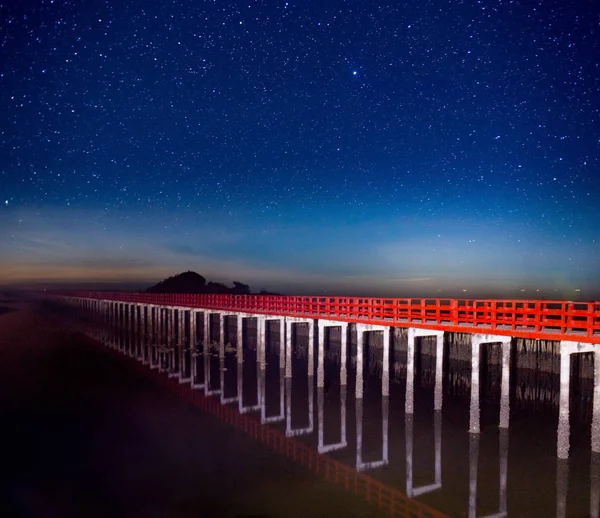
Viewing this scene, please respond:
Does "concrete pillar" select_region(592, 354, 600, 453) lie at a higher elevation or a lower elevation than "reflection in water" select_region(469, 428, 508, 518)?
higher

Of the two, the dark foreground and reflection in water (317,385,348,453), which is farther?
reflection in water (317,385,348,453)

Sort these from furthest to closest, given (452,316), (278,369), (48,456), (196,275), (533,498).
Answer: (196,275) < (278,369) < (452,316) < (48,456) < (533,498)

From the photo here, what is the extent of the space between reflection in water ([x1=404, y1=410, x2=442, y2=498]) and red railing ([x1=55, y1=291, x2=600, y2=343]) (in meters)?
3.00

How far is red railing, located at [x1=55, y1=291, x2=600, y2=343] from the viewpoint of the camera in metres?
12.4

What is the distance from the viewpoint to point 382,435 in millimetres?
14734

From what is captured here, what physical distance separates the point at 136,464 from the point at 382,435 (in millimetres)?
6800

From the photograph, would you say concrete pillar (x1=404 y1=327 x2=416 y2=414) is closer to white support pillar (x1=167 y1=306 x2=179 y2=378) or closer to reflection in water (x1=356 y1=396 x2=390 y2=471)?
reflection in water (x1=356 y1=396 x2=390 y2=471)

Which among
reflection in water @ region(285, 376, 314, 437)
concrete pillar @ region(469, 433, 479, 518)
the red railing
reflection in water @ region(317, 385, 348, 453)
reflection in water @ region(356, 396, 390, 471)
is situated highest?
the red railing

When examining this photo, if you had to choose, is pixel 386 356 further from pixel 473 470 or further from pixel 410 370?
pixel 473 470

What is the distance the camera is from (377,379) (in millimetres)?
23344

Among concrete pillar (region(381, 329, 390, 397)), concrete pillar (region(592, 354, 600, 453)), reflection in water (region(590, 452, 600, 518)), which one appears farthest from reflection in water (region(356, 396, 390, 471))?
concrete pillar (region(592, 354, 600, 453))

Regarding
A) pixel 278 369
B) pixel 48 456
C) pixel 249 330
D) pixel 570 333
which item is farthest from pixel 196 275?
pixel 570 333

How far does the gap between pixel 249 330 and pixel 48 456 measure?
28.1 m

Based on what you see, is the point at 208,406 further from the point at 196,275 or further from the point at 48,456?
the point at 196,275
